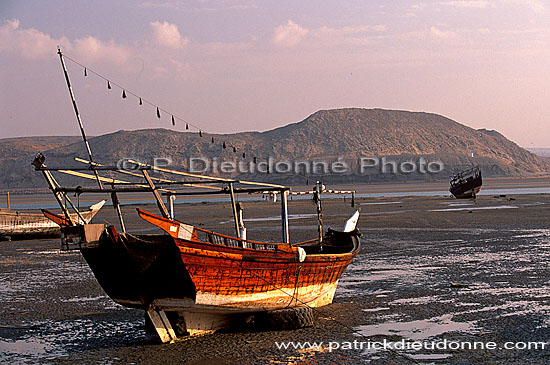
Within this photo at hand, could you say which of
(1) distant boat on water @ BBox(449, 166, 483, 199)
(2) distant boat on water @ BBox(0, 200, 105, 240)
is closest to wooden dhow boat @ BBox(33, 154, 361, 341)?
(2) distant boat on water @ BBox(0, 200, 105, 240)

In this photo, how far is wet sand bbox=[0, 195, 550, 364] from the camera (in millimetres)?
11734

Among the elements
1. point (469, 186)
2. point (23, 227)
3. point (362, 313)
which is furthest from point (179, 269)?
point (469, 186)

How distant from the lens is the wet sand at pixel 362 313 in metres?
11.7

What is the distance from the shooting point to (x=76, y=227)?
1214cm

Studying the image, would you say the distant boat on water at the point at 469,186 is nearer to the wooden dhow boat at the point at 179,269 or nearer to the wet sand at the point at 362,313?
the wet sand at the point at 362,313

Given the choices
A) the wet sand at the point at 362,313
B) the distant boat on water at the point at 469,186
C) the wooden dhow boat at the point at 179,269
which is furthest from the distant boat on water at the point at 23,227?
the distant boat on water at the point at 469,186

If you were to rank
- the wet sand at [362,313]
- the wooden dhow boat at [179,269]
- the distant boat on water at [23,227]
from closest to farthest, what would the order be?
the wet sand at [362,313] → the wooden dhow boat at [179,269] → the distant boat on water at [23,227]

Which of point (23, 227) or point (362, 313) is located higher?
point (23, 227)

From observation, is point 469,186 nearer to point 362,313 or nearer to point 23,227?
point 23,227

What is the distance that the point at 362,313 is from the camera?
47.7ft

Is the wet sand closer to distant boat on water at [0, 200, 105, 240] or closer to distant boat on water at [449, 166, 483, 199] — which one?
distant boat on water at [0, 200, 105, 240]

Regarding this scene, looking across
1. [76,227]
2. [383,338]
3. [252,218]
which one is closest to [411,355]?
[383,338]

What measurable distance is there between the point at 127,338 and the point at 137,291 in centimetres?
138

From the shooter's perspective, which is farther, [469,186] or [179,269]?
[469,186]
